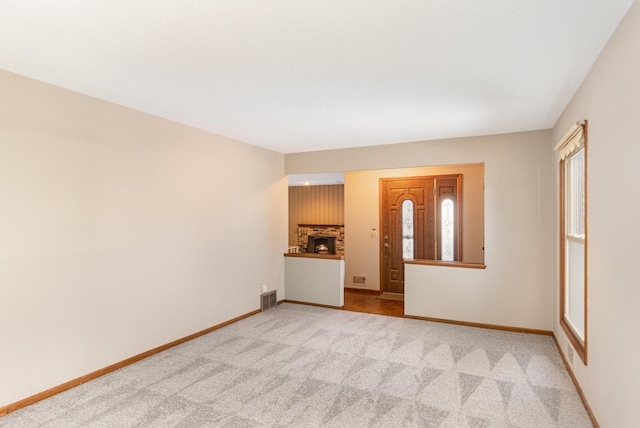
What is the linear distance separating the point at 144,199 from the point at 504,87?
3446 millimetres

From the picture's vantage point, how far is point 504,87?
2.81m

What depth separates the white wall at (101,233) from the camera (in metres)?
2.61

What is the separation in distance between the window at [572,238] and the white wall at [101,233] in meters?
3.76

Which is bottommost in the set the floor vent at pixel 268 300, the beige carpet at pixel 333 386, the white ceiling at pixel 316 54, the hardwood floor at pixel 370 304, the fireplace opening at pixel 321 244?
the hardwood floor at pixel 370 304

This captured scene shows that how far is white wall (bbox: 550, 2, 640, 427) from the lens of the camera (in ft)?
5.66

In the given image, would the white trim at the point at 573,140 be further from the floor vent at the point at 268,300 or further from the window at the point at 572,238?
the floor vent at the point at 268,300

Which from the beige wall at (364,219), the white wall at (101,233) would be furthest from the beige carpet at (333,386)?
the beige wall at (364,219)

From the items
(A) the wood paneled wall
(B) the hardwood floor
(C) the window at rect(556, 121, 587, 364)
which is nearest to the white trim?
(C) the window at rect(556, 121, 587, 364)

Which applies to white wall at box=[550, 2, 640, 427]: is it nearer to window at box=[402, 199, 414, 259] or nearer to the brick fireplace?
window at box=[402, 199, 414, 259]

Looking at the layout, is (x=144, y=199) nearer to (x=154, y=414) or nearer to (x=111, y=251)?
(x=111, y=251)

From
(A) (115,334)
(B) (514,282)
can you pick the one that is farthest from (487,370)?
(A) (115,334)

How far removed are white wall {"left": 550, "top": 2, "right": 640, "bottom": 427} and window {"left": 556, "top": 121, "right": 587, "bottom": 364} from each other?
0.54 m

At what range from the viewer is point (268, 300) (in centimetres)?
540

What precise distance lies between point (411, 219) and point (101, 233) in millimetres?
4763
